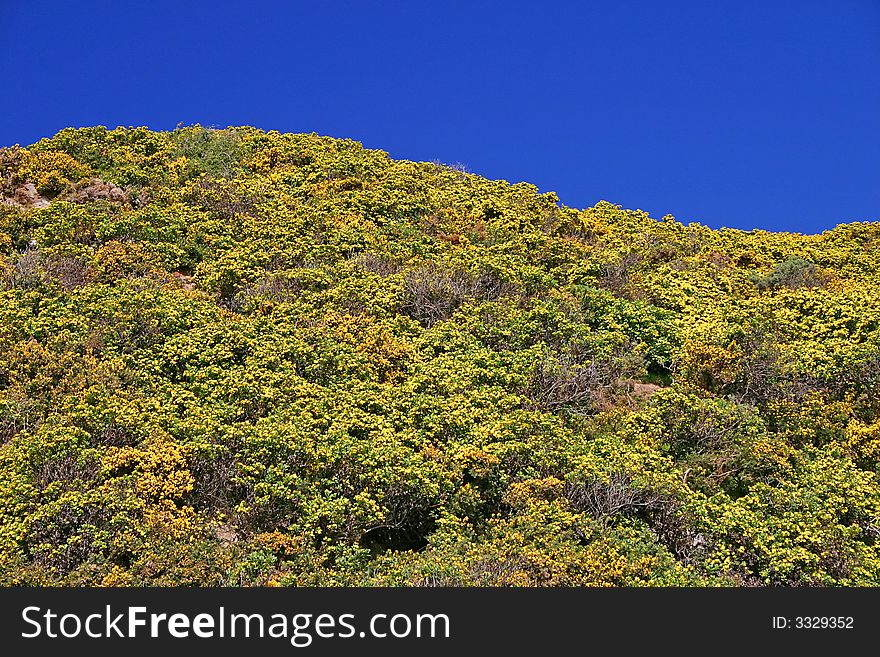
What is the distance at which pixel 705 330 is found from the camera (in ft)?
60.8

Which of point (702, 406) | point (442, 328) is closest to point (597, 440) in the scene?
point (702, 406)

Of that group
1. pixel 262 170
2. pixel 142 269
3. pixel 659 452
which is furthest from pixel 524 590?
pixel 262 170

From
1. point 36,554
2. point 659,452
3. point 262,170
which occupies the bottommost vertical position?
point 36,554

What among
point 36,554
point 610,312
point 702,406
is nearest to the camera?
point 36,554

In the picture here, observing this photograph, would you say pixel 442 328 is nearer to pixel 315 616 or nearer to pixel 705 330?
pixel 705 330

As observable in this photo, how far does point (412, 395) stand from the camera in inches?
588

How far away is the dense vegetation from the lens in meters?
11.6

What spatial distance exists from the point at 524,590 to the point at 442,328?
8.62 metres

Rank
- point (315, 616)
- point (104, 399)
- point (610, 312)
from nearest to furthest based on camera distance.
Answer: point (315, 616) < point (104, 399) < point (610, 312)

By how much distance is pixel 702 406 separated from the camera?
15.1m

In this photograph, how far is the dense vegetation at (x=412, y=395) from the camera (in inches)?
459

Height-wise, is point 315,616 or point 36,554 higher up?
point 36,554

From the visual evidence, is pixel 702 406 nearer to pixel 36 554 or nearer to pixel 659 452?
pixel 659 452

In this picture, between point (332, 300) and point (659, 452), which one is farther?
point (332, 300)
